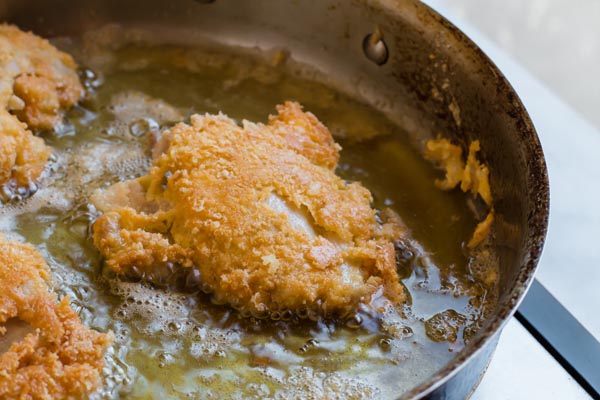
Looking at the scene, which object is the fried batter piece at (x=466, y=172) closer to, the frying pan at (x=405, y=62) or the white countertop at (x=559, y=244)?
the frying pan at (x=405, y=62)

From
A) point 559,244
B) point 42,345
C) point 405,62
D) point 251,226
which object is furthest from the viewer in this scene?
point 405,62

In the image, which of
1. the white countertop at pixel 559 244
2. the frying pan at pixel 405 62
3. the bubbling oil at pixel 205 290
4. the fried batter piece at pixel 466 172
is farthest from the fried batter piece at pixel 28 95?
the white countertop at pixel 559 244

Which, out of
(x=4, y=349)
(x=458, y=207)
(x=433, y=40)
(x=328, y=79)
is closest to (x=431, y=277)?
(x=458, y=207)

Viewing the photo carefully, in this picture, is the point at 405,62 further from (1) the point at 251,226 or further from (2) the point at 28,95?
(2) the point at 28,95

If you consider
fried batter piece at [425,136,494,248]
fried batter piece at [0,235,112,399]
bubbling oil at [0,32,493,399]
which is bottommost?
fried batter piece at [0,235,112,399]

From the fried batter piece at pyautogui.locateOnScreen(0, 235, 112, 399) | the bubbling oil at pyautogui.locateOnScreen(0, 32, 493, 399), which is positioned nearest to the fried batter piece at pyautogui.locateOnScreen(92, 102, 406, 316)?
the bubbling oil at pyautogui.locateOnScreen(0, 32, 493, 399)

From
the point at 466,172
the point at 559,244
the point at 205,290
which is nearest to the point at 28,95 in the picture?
the point at 205,290

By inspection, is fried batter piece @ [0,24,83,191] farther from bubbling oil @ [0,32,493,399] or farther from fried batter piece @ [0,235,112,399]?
fried batter piece @ [0,235,112,399]
